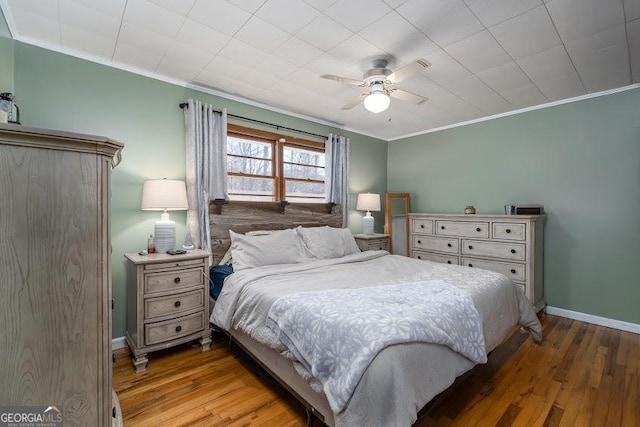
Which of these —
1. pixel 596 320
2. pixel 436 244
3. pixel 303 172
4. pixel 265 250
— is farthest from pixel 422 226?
pixel 265 250

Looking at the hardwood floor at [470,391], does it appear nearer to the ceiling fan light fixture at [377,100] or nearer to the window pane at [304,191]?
the window pane at [304,191]

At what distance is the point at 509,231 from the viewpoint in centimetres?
328

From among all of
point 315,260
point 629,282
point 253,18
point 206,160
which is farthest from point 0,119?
point 629,282

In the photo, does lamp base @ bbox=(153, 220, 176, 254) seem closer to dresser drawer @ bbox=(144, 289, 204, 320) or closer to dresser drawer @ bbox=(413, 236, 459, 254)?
dresser drawer @ bbox=(144, 289, 204, 320)

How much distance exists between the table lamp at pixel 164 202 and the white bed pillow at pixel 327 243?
131cm

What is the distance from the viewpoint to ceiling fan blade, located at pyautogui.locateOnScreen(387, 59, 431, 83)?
2.00 metres

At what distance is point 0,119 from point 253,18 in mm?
1474

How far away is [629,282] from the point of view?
117 inches

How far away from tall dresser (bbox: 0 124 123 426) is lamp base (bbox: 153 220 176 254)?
4.71ft

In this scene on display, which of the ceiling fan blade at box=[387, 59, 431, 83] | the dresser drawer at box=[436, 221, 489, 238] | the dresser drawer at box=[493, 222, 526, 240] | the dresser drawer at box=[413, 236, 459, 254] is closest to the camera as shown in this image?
the ceiling fan blade at box=[387, 59, 431, 83]

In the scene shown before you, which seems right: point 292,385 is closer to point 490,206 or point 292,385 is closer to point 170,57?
point 170,57

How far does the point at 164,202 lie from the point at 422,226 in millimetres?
3259

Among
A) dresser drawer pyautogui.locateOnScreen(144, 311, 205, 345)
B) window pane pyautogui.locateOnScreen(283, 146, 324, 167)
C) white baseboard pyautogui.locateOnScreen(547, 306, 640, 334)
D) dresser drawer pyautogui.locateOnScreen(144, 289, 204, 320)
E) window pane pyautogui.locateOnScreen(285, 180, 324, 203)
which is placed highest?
window pane pyautogui.locateOnScreen(283, 146, 324, 167)

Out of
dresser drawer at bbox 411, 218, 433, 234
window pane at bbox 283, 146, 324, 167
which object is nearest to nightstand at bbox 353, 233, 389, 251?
dresser drawer at bbox 411, 218, 433, 234
